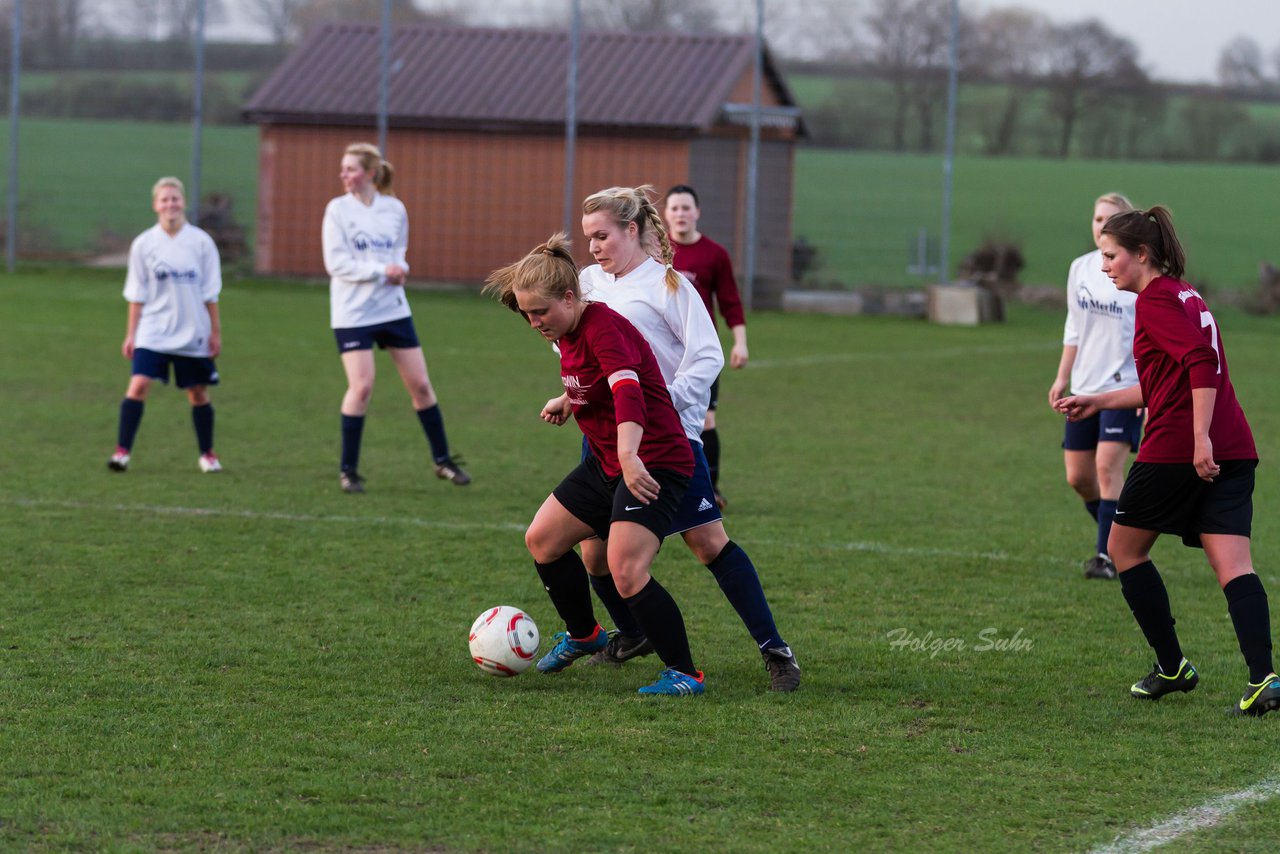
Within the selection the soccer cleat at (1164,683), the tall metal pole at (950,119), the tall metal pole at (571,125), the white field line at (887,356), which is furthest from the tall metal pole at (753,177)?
the soccer cleat at (1164,683)

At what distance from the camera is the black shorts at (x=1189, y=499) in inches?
194

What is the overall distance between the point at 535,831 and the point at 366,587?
2.93m

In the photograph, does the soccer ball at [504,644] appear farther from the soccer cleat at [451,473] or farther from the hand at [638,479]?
the soccer cleat at [451,473]

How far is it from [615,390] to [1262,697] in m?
2.18

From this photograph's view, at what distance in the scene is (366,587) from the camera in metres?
6.62

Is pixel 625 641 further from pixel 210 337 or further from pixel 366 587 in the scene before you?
pixel 210 337

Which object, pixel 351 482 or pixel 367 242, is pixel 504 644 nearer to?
pixel 351 482

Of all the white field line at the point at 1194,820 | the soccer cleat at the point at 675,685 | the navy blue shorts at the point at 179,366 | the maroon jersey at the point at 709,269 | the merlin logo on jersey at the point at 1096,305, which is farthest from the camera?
the navy blue shorts at the point at 179,366

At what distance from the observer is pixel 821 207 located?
29.2m

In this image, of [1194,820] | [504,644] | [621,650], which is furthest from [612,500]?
[1194,820]

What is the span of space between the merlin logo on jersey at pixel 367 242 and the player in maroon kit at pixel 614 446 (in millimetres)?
4237

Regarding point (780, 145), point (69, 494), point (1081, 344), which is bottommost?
point (69, 494)

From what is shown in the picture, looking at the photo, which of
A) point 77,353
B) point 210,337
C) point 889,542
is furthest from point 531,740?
point 77,353

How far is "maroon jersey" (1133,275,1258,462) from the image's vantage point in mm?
4809
